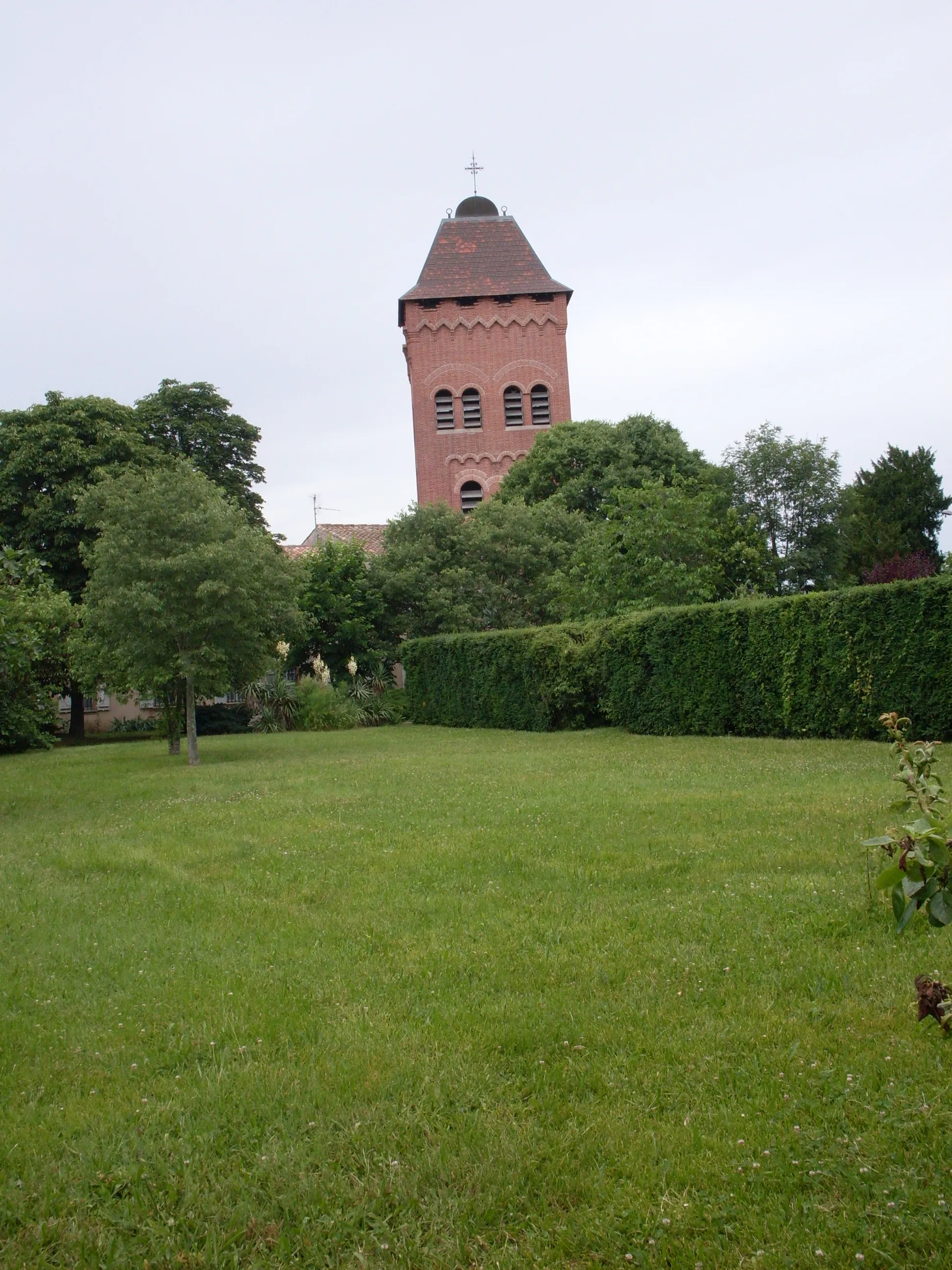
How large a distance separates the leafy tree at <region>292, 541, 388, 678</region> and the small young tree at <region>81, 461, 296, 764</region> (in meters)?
14.4

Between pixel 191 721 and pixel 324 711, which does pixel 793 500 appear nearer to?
pixel 324 711

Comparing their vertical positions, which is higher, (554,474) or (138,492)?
(554,474)

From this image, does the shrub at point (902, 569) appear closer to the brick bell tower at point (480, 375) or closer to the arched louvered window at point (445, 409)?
the brick bell tower at point (480, 375)

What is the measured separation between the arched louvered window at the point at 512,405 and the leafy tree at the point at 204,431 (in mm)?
16627

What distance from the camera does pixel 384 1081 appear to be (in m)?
3.94

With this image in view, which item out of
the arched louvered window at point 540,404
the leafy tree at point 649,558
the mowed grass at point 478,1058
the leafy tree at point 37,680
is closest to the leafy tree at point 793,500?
the arched louvered window at point 540,404

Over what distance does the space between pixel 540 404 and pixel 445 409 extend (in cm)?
465

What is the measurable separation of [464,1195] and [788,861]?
4.52 m

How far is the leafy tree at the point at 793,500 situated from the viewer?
4612 centimetres

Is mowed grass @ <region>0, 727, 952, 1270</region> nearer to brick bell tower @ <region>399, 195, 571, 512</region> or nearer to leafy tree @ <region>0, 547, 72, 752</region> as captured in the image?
leafy tree @ <region>0, 547, 72, 752</region>

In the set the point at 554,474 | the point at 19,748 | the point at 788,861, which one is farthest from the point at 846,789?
the point at 554,474

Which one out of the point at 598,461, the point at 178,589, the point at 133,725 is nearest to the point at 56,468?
the point at 133,725

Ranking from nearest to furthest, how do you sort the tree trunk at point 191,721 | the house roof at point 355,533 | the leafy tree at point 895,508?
the tree trunk at point 191,721 < the leafy tree at point 895,508 < the house roof at point 355,533

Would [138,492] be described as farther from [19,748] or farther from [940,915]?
[940,915]
